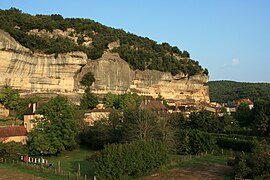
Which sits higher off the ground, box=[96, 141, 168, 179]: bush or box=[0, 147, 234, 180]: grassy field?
box=[96, 141, 168, 179]: bush

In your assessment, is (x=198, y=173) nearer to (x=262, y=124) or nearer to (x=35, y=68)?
(x=262, y=124)

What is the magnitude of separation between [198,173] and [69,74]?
39134 mm

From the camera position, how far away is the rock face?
47.2 m

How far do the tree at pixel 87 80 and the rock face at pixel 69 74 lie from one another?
0.76m

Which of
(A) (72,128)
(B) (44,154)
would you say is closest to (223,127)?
(A) (72,128)

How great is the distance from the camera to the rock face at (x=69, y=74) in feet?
155

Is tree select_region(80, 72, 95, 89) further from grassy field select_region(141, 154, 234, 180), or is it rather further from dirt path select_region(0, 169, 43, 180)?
dirt path select_region(0, 169, 43, 180)

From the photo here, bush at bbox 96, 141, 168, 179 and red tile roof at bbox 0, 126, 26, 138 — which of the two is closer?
bush at bbox 96, 141, 168, 179

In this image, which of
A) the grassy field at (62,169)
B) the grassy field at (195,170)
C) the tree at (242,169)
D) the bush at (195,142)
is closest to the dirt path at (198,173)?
the grassy field at (195,170)

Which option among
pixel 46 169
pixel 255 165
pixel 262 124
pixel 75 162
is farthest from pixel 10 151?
pixel 262 124

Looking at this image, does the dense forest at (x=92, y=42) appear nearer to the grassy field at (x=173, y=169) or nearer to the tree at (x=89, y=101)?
the tree at (x=89, y=101)

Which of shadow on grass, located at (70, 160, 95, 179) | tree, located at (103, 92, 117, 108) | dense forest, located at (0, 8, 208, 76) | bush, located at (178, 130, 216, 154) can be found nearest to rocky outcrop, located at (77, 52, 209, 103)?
dense forest, located at (0, 8, 208, 76)

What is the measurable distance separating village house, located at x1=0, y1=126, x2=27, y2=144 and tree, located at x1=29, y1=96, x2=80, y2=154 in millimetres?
3074

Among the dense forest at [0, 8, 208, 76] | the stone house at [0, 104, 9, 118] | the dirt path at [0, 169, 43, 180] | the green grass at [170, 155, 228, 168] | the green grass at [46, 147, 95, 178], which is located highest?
the dense forest at [0, 8, 208, 76]
